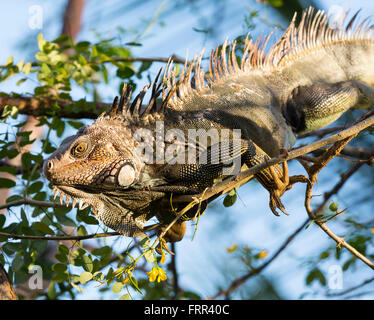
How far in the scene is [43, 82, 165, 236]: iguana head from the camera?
3600mm

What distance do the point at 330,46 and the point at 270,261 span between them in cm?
255

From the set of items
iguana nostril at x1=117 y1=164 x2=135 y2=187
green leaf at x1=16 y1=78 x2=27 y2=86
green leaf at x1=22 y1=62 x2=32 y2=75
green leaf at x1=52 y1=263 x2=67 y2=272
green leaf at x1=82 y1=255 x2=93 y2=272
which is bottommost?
green leaf at x1=52 y1=263 x2=67 y2=272

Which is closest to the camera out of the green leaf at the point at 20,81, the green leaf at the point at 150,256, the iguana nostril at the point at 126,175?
the green leaf at the point at 150,256

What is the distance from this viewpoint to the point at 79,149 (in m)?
3.67

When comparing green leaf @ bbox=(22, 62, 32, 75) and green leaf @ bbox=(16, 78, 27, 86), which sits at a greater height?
green leaf @ bbox=(22, 62, 32, 75)

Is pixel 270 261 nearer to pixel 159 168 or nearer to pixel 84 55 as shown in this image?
pixel 159 168

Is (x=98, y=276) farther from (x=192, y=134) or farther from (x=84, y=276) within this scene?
(x=192, y=134)

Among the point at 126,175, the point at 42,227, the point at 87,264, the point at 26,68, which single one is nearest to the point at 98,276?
the point at 87,264

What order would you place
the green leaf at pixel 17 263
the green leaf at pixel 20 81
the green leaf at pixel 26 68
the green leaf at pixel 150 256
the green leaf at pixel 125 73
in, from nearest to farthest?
the green leaf at pixel 150 256 < the green leaf at pixel 17 263 < the green leaf at pixel 26 68 < the green leaf at pixel 20 81 < the green leaf at pixel 125 73

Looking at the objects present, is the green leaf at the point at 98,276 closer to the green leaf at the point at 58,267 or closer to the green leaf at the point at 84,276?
the green leaf at the point at 84,276

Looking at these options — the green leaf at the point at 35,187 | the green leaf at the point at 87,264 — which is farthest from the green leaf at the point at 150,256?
the green leaf at the point at 35,187

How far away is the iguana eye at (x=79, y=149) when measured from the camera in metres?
3.66

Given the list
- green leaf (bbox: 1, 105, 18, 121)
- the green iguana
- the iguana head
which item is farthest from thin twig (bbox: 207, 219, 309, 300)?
green leaf (bbox: 1, 105, 18, 121)

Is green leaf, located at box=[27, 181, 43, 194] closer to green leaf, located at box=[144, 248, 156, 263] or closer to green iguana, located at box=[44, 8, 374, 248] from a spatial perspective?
green iguana, located at box=[44, 8, 374, 248]
